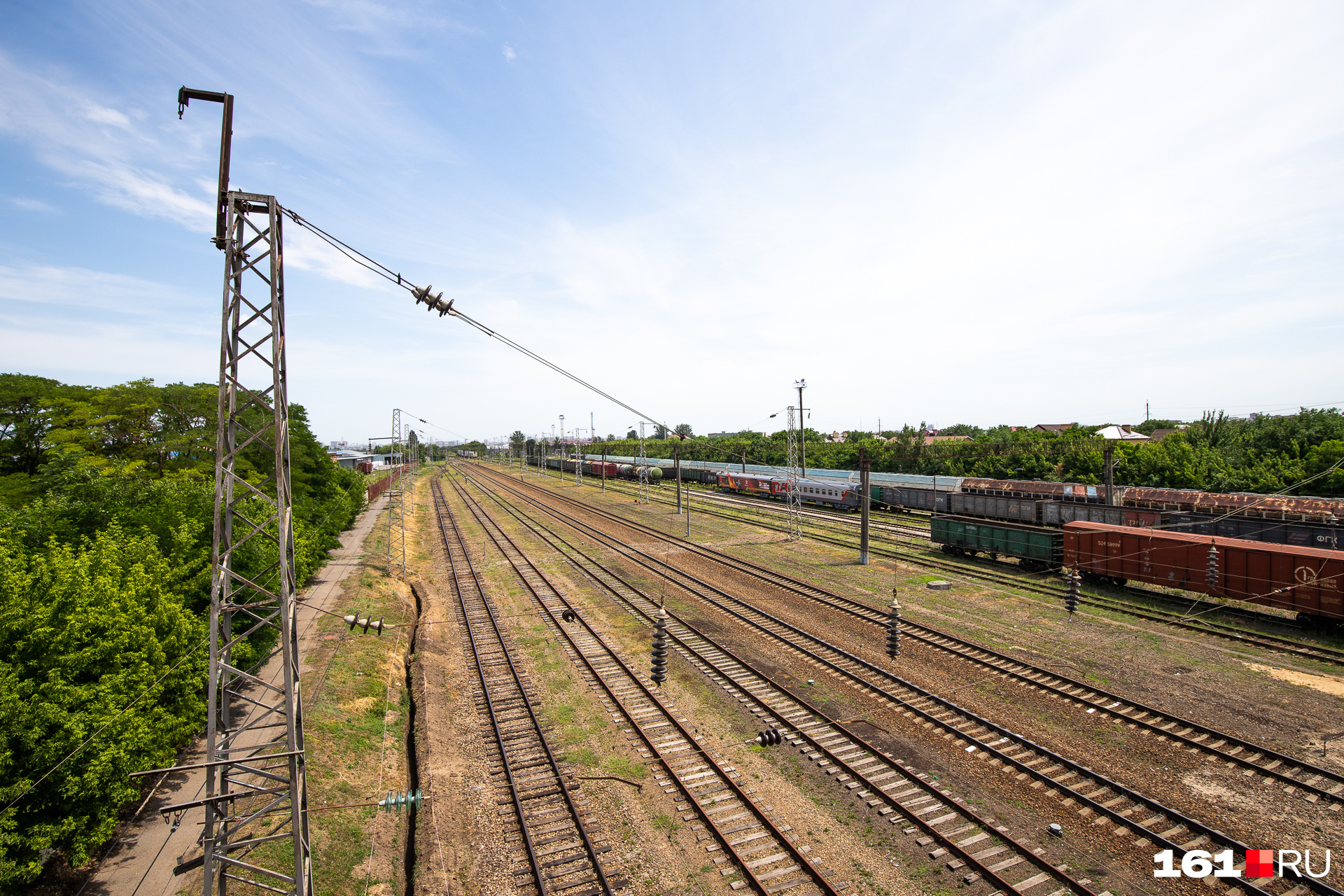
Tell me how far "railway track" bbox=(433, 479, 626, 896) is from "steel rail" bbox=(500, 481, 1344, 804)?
46.2 feet

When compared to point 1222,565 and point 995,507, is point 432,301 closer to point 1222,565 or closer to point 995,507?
point 1222,565

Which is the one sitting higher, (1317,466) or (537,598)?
(1317,466)

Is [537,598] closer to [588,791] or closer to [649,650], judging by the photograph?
[649,650]

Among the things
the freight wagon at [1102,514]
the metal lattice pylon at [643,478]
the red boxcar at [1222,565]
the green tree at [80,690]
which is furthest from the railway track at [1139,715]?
the metal lattice pylon at [643,478]

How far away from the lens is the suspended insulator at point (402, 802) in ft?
42.8

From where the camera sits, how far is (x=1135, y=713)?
1639 centimetres

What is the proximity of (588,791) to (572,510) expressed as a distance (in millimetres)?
49838

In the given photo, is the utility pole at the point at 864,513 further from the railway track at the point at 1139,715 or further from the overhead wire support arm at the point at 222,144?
the overhead wire support arm at the point at 222,144

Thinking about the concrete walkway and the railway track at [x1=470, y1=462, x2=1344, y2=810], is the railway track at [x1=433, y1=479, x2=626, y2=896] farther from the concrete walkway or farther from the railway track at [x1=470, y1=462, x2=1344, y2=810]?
the railway track at [x1=470, y1=462, x2=1344, y2=810]

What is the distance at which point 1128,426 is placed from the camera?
360 feet

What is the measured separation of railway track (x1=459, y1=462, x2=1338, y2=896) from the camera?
11.4 metres

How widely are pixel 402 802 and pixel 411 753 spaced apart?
3318 millimetres

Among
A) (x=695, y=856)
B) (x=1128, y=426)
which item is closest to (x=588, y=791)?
(x=695, y=856)

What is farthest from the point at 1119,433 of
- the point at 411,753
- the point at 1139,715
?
the point at 411,753
